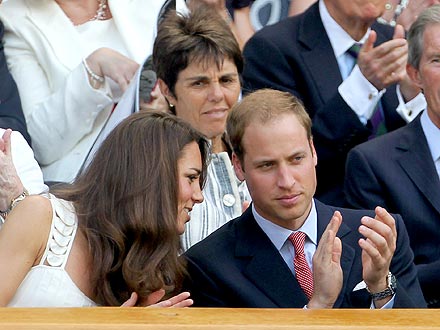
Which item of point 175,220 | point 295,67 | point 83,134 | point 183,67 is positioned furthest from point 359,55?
point 175,220

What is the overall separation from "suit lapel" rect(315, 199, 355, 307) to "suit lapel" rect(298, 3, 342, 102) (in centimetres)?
105

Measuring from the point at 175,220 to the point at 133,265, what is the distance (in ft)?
0.65

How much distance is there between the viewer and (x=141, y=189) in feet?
11.9

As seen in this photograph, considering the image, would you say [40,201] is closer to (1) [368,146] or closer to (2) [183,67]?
(2) [183,67]

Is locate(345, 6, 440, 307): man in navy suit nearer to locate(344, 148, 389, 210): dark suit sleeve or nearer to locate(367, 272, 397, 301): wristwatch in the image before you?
locate(344, 148, 389, 210): dark suit sleeve

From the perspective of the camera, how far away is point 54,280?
Answer: 3438mm

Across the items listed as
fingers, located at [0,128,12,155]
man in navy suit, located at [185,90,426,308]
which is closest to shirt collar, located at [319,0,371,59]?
man in navy suit, located at [185,90,426,308]

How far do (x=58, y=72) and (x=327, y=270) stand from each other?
1802 millimetres

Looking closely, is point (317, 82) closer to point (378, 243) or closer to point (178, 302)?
point (378, 243)

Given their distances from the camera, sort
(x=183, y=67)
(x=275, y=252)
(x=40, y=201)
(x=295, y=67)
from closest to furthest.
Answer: (x=40, y=201) < (x=275, y=252) < (x=183, y=67) < (x=295, y=67)

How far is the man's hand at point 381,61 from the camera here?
4637 millimetres

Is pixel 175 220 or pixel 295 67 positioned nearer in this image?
pixel 175 220

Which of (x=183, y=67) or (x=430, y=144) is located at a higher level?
(x=183, y=67)

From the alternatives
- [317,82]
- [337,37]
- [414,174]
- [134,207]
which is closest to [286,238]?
[134,207]
